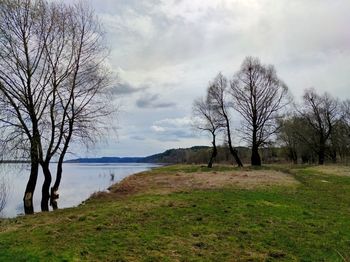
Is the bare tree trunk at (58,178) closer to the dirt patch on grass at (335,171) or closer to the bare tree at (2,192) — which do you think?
the bare tree at (2,192)

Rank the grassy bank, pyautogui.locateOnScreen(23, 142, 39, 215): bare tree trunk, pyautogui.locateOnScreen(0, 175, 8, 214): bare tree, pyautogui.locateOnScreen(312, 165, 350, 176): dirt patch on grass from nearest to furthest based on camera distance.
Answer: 1. the grassy bank
2. pyautogui.locateOnScreen(23, 142, 39, 215): bare tree trunk
3. pyautogui.locateOnScreen(0, 175, 8, 214): bare tree
4. pyautogui.locateOnScreen(312, 165, 350, 176): dirt patch on grass

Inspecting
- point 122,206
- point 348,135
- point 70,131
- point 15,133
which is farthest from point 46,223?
point 348,135

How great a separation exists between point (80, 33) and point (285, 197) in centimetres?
1275

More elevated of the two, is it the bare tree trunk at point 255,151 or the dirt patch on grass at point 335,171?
the bare tree trunk at point 255,151

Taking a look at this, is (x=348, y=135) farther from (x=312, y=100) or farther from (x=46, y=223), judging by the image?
(x=46, y=223)

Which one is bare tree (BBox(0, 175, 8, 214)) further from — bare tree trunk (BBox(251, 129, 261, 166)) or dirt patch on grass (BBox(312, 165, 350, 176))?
bare tree trunk (BBox(251, 129, 261, 166))

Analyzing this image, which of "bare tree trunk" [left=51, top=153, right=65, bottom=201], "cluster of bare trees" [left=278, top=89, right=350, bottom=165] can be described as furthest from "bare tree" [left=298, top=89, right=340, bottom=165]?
"bare tree trunk" [left=51, top=153, right=65, bottom=201]

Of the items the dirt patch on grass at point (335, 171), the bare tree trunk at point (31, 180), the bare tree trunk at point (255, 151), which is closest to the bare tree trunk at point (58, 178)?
the bare tree trunk at point (31, 180)

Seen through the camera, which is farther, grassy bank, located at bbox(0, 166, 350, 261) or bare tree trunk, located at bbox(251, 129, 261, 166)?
bare tree trunk, located at bbox(251, 129, 261, 166)

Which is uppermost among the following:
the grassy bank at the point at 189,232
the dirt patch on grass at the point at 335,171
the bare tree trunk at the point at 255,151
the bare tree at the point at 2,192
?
the bare tree trunk at the point at 255,151

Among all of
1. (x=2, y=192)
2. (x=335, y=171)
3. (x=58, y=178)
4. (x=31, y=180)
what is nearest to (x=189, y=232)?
(x=31, y=180)

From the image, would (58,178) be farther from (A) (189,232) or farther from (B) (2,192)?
(A) (189,232)

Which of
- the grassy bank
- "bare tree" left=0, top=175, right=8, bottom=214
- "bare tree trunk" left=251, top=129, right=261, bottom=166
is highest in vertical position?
"bare tree trunk" left=251, top=129, right=261, bottom=166

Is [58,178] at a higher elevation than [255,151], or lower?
lower
